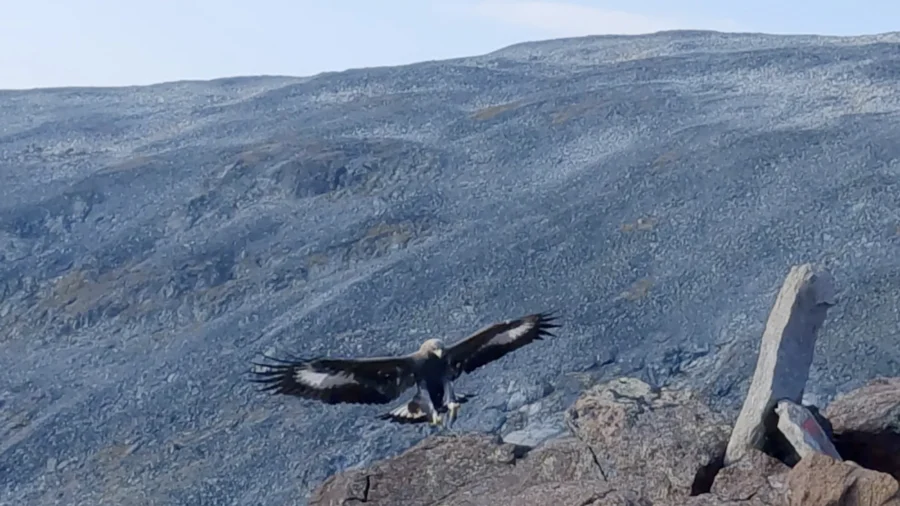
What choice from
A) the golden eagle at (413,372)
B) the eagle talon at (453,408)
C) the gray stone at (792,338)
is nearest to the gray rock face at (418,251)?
the eagle talon at (453,408)

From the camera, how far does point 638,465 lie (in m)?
8.02

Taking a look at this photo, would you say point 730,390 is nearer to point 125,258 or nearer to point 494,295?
point 494,295

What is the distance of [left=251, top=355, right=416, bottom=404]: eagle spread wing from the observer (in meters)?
9.73

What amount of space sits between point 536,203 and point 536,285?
409 cm

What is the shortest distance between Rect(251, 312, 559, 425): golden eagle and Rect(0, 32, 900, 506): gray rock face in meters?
4.98

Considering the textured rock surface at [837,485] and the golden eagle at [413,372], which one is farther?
the golden eagle at [413,372]

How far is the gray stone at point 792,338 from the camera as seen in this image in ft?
28.0

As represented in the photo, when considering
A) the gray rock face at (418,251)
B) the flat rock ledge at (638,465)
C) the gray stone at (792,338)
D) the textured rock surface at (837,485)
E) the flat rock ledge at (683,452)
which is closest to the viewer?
the textured rock surface at (837,485)

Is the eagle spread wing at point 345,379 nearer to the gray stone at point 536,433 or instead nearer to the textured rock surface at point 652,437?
the textured rock surface at point 652,437

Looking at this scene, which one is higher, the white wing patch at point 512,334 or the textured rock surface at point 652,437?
the white wing patch at point 512,334

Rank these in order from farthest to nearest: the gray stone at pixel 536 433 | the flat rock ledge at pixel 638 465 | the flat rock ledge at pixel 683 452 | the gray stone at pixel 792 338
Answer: the gray stone at pixel 536 433
the gray stone at pixel 792 338
the flat rock ledge at pixel 683 452
the flat rock ledge at pixel 638 465

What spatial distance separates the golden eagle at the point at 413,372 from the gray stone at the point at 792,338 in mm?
1909

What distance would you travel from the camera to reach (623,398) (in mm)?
8672

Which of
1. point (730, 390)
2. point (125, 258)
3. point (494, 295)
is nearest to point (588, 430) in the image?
point (730, 390)
